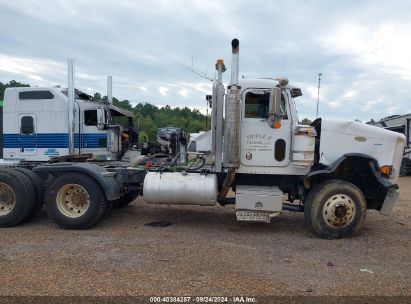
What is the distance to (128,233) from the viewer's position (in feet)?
23.7

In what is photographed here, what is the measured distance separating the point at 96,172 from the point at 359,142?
15.4 feet

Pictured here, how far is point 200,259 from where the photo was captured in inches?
223

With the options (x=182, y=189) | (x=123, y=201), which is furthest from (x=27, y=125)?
(x=182, y=189)

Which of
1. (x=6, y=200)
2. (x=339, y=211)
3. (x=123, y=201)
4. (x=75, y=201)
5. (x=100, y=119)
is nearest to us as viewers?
(x=339, y=211)

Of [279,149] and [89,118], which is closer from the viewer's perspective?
[279,149]

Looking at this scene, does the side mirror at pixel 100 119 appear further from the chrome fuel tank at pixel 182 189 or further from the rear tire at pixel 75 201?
the chrome fuel tank at pixel 182 189

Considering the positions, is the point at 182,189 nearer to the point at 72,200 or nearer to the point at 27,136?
the point at 72,200

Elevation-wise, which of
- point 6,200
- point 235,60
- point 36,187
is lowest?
point 6,200

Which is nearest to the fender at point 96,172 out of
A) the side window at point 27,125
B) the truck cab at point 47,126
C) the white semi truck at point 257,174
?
the white semi truck at point 257,174

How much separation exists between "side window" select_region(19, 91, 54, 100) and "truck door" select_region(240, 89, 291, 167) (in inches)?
237

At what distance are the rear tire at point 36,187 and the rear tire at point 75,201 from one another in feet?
1.29

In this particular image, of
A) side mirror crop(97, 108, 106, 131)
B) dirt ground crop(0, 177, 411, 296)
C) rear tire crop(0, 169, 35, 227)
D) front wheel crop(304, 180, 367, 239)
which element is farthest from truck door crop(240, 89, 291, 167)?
side mirror crop(97, 108, 106, 131)

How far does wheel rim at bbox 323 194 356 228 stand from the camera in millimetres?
7039

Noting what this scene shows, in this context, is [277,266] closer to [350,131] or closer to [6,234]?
[350,131]
